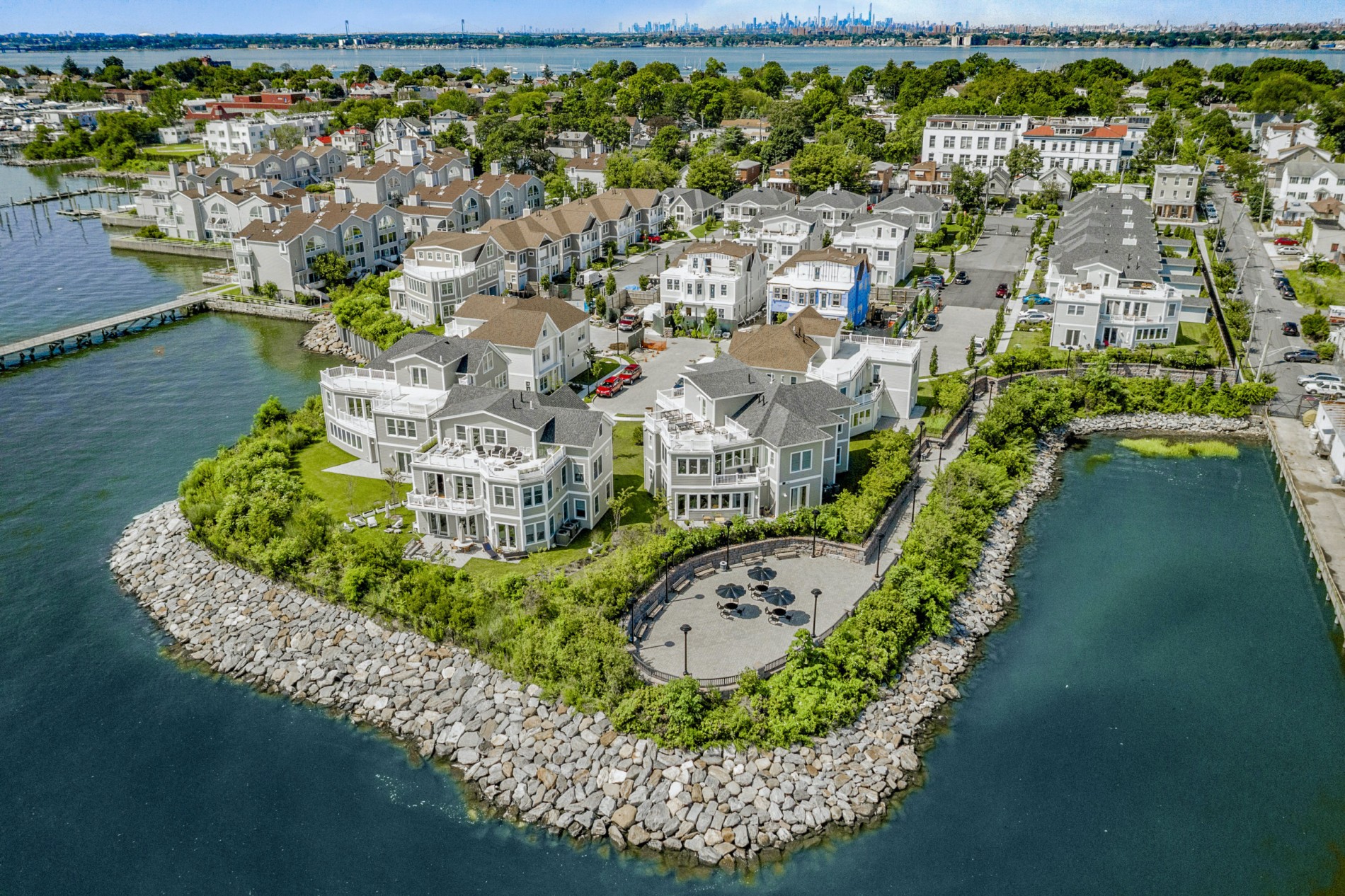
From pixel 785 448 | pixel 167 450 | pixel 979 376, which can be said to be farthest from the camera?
pixel 979 376

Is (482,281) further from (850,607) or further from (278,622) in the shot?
(850,607)

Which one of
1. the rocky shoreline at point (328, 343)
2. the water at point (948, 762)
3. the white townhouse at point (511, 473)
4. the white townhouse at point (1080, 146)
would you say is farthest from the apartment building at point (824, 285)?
the white townhouse at point (1080, 146)

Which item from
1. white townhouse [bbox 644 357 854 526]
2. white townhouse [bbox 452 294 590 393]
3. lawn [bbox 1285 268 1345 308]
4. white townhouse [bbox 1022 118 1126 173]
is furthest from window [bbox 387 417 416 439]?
white townhouse [bbox 1022 118 1126 173]

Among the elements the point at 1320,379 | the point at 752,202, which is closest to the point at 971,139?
the point at 752,202

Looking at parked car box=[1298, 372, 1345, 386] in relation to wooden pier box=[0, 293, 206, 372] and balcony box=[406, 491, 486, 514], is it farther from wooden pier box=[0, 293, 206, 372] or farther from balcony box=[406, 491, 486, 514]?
wooden pier box=[0, 293, 206, 372]

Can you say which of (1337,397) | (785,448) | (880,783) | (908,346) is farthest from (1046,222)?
(880,783)

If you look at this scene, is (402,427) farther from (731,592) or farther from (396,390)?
(731,592)

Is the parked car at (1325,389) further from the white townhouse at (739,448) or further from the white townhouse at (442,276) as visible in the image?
the white townhouse at (442,276)
